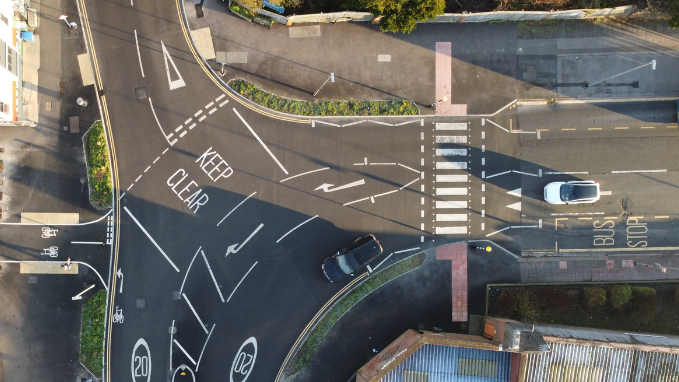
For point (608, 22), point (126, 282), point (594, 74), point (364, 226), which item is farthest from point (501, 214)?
point (126, 282)

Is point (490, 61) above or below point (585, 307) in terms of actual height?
above

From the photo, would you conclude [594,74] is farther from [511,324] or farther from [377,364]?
[377,364]

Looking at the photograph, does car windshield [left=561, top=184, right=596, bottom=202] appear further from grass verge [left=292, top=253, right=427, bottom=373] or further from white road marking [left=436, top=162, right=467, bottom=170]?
grass verge [left=292, top=253, right=427, bottom=373]

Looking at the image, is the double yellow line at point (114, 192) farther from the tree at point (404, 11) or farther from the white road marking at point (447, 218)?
the white road marking at point (447, 218)

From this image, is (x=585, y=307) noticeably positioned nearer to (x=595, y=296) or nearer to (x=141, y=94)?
(x=595, y=296)

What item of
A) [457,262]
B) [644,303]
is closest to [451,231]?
[457,262]
